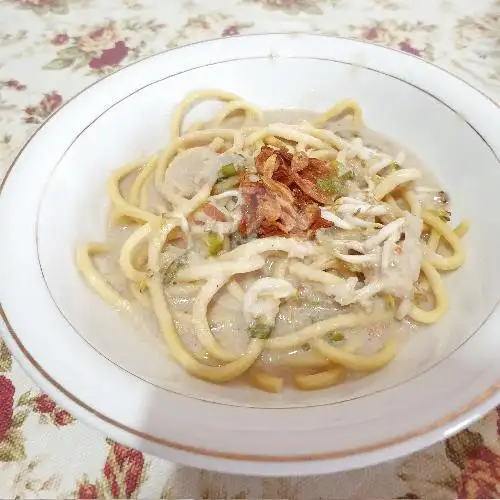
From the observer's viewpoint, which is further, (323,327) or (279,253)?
(279,253)

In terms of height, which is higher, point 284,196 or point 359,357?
point 284,196

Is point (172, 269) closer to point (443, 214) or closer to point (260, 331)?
point (260, 331)

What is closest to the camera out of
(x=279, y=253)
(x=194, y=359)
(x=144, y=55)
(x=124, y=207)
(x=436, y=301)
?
(x=194, y=359)

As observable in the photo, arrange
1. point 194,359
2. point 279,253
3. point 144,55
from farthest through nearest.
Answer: point 144,55
point 279,253
point 194,359

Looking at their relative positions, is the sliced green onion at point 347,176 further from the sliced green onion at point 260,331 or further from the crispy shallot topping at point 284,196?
the sliced green onion at point 260,331

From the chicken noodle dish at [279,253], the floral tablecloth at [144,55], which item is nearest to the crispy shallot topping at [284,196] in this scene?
the chicken noodle dish at [279,253]

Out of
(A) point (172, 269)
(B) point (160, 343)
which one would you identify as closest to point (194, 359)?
(B) point (160, 343)
